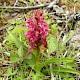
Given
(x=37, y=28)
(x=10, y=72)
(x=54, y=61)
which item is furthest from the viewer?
(x=10, y=72)

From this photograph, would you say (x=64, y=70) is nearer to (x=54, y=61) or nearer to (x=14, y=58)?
(x=54, y=61)

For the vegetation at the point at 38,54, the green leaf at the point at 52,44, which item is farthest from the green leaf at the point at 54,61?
the green leaf at the point at 52,44

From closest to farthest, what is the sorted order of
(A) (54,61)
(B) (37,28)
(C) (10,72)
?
(B) (37,28)
(A) (54,61)
(C) (10,72)

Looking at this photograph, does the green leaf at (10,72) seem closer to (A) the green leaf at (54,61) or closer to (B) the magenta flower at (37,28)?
(A) the green leaf at (54,61)

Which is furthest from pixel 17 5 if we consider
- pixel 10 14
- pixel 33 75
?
pixel 33 75

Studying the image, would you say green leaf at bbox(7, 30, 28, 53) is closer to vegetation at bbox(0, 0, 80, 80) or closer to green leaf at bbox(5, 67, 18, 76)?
vegetation at bbox(0, 0, 80, 80)

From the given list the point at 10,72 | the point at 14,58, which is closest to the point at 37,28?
the point at 14,58

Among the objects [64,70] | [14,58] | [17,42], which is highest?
[17,42]

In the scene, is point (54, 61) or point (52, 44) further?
point (52, 44)

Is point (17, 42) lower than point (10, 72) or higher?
higher
